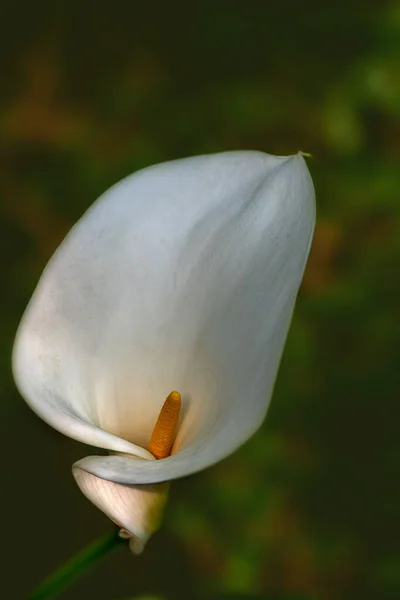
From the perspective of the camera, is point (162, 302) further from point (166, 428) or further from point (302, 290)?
point (302, 290)

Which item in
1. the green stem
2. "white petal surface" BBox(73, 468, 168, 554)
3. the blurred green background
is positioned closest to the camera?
"white petal surface" BBox(73, 468, 168, 554)

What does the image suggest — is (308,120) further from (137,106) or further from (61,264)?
(61,264)

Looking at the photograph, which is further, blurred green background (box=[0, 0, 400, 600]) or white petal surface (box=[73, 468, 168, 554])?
blurred green background (box=[0, 0, 400, 600])

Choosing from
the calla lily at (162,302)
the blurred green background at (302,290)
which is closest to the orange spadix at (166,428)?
the calla lily at (162,302)

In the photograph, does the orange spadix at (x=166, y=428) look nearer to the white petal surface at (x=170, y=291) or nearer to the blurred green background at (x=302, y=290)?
the white petal surface at (x=170, y=291)

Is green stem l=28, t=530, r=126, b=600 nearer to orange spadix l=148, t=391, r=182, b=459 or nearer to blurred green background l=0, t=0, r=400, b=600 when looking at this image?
orange spadix l=148, t=391, r=182, b=459

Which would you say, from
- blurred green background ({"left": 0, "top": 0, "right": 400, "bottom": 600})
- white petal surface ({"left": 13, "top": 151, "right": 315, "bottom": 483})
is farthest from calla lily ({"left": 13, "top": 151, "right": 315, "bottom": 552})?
blurred green background ({"left": 0, "top": 0, "right": 400, "bottom": 600})
